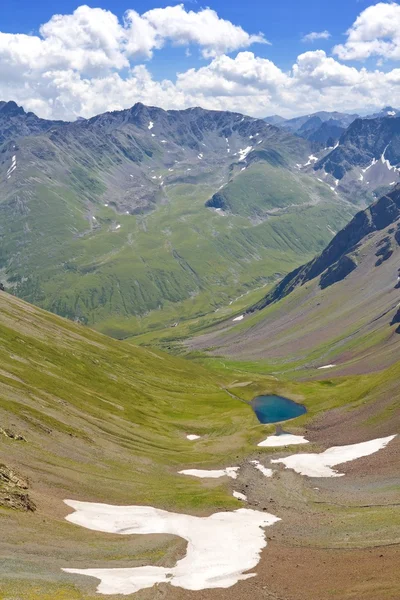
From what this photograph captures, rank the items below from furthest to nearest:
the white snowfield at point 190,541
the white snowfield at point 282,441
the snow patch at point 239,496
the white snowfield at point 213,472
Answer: the white snowfield at point 282,441 → the white snowfield at point 213,472 → the snow patch at point 239,496 → the white snowfield at point 190,541

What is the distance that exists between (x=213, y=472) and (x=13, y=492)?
52557 millimetres

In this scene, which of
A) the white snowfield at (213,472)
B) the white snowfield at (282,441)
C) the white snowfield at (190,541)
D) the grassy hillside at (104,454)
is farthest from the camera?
the white snowfield at (282,441)

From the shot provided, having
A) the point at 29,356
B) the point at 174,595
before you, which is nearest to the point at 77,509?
the point at 174,595

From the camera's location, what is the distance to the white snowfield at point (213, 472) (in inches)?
4427

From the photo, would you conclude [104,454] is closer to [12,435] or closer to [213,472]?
[12,435]

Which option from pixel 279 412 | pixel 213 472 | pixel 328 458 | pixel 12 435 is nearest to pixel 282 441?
pixel 328 458

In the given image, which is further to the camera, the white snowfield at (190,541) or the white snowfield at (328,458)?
the white snowfield at (328,458)

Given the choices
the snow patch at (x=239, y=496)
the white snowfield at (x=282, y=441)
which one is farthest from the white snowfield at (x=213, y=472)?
the white snowfield at (x=282, y=441)

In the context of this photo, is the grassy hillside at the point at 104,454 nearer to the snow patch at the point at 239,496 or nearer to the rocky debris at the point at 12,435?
the rocky debris at the point at 12,435

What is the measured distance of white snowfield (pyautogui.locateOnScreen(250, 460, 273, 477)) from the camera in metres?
113

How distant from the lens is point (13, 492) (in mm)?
72500

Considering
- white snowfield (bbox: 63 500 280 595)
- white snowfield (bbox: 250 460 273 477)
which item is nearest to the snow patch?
white snowfield (bbox: 63 500 280 595)

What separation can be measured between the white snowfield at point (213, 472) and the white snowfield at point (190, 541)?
2329 centimetres

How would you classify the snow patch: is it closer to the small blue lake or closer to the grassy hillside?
the grassy hillside
